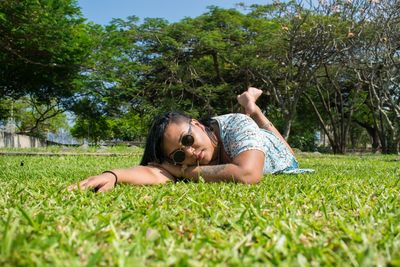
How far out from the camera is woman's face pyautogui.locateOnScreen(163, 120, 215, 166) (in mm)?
3229

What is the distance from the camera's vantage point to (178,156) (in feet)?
10.7

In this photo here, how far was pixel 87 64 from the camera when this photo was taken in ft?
62.9

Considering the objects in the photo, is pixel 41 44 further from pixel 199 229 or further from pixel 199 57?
pixel 199 229

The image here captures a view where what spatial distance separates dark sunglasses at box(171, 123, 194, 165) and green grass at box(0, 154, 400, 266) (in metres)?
0.62

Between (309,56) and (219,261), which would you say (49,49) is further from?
(219,261)

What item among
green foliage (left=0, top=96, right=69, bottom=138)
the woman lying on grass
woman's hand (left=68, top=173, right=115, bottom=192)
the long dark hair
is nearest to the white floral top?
the woman lying on grass

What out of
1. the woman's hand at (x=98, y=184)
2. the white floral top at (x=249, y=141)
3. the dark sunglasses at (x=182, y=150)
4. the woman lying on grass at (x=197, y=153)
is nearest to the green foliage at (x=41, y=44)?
the white floral top at (x=249, y=141)

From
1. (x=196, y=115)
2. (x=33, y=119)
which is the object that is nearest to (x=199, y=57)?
(x=196, y=115)

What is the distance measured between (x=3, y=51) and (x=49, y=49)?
2.25 metres

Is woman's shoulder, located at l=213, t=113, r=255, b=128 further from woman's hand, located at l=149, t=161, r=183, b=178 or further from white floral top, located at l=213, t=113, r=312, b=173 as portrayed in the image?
woman's hand, located at l=149, t=161, r=183, b=178

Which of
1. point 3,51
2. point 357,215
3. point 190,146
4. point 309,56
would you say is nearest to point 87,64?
point 3,51

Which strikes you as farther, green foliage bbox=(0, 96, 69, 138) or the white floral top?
green foliage bbox=(0, 96, 69, 138)

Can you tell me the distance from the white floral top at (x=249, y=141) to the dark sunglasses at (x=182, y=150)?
0.41 metres

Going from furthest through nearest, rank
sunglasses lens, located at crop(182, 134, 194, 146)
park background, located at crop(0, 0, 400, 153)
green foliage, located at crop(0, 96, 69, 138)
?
green foliage, located at crop(0, 96, 69, 138) → park background, located at crop(0, 0, 400, 153) → sunglasses lens, located at crop(182, 134, 194, 146)
